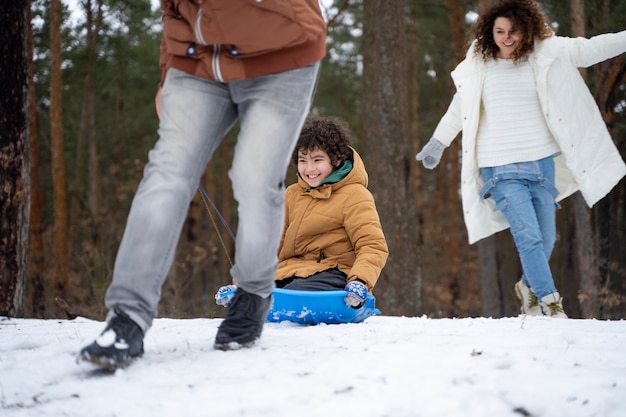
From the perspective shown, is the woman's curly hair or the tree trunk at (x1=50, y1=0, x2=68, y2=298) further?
the tree trunk at (x1=50, y1=0, x2=68, y2=298)

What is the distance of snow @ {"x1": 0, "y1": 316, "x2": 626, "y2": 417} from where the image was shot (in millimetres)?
2053

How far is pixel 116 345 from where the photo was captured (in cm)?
228

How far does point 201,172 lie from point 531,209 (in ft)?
8.56

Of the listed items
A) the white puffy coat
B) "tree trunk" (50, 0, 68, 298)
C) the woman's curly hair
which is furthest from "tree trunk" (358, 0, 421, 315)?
"tree trunk" (50, 0, 68, 298)

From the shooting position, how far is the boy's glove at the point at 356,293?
11.7 ft

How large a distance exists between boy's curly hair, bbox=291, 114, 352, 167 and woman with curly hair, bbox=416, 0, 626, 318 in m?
1.12

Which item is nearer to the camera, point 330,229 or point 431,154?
point 330,229

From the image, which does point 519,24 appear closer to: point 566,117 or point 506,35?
point 506,35

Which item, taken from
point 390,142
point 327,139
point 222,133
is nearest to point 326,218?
point 327,139

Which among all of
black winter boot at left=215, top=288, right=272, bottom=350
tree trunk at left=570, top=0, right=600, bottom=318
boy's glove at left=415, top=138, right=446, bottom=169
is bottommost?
tree trunk at left=570, top=0, right=600, bottom=318

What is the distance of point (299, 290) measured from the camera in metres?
3.71

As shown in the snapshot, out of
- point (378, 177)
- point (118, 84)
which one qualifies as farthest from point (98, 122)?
point (378, 177)

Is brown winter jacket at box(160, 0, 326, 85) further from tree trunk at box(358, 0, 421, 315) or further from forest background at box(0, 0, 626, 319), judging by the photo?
tree trunk at box(358, 0, 421, 315)

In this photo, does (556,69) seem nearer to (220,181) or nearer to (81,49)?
(81,49)
